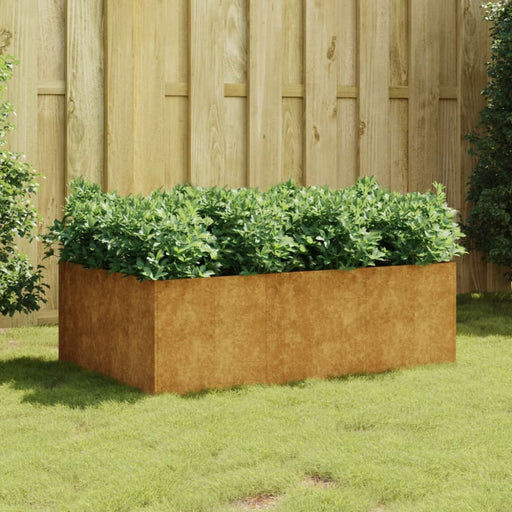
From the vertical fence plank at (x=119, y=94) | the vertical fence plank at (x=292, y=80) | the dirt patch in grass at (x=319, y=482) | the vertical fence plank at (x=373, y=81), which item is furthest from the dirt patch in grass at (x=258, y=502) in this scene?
the vertical fence plank at (x=373, y=81)

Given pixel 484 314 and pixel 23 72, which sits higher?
pixel 23 72

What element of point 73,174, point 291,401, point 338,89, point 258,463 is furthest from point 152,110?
point 258,463

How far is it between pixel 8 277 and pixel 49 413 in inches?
68.7

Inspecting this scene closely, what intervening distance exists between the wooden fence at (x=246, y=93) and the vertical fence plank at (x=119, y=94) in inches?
0.5

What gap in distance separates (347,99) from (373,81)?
326 mm

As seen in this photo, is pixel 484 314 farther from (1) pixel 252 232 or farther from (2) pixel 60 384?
(2) pixel 60 384

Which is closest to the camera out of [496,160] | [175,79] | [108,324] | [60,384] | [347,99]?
[60,384]

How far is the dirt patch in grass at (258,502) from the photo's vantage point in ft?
11.2

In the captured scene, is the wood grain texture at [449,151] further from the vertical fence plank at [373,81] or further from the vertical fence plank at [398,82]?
the vertical fence plank at [373,81]

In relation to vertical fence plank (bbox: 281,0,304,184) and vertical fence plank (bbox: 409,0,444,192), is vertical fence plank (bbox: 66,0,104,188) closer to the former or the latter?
vertical fence plank (bbox: 281,0,304,184)

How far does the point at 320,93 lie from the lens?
8516mm

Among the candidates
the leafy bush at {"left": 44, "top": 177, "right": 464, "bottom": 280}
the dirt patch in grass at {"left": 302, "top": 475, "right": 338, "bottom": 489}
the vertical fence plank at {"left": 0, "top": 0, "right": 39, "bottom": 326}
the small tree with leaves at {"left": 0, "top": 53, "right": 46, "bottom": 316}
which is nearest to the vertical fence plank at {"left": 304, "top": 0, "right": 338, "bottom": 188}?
the leafy bush at {"left": 44, "top": 177, "right": 464, "bottom": 280}

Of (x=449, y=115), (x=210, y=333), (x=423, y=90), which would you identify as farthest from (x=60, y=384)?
(x=449, y=115)

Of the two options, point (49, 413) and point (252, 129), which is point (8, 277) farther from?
point (252, 129)
